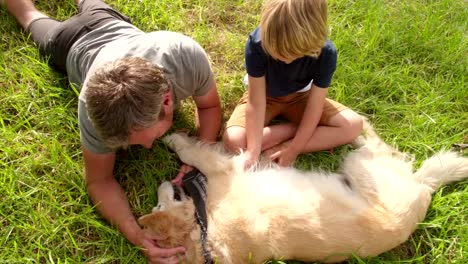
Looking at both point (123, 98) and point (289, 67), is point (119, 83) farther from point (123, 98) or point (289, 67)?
point (289, 67)

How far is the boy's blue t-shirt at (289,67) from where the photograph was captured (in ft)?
6.63

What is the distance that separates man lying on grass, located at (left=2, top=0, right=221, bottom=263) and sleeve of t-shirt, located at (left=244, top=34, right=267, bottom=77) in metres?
0.22

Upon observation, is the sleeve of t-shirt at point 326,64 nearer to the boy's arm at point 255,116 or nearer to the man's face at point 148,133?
the boy's arm at point 255,116

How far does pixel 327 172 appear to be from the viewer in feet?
7.61

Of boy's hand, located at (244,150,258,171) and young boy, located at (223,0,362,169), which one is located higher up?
young boy, located at (223,0,362,169)

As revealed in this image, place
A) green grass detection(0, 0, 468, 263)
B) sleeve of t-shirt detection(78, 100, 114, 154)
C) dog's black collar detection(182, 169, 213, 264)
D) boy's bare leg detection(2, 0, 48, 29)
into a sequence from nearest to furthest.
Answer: sleeve of t-shirt detection(78, 100, 114, 154) → dog's black collar detection(182, 169, 213, 264) → green grass detection(0, 0, 468, 263) → boy's bare leg detection(2, 0, 48, 29)

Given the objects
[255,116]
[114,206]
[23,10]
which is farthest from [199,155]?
[23,10]

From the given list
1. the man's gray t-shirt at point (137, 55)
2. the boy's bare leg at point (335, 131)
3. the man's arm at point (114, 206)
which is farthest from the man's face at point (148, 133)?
the boy's bare leg at point (335, 131)

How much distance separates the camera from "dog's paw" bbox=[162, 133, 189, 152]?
2.34 meters

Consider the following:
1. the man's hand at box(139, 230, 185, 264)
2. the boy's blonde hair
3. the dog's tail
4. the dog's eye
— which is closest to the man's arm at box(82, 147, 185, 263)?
the man's hand at box(139, 230, 185, 264)

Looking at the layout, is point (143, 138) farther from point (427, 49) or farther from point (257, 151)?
point (427, 49)

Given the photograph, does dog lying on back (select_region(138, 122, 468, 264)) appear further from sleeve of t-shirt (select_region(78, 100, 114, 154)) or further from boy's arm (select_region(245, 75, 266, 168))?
sleeve of t-shirt (select_region(78, 100, 114, 154))

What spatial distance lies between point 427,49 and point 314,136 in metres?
1.18

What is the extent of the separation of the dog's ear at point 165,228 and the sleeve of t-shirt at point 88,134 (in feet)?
1.34
